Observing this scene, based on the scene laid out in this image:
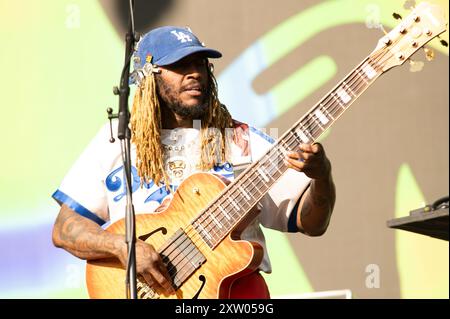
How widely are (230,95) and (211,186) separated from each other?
5.43 ft

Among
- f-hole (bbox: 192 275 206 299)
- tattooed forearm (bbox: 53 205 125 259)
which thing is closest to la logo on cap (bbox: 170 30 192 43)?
tattooed forearm (bbox: 53 205 125 259)

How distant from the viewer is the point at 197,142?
419 cm

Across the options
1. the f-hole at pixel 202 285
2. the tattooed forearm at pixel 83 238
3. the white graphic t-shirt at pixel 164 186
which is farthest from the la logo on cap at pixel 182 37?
the f-hole at pixel 202 285

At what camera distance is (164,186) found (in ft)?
13.5

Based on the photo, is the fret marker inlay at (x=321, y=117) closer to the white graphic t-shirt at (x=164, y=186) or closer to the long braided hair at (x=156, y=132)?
the white graphic t-shirt at (x=164, y=186)

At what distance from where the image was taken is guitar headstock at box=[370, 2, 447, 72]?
4191 mm

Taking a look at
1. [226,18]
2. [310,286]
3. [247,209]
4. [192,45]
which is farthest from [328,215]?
[226,18]

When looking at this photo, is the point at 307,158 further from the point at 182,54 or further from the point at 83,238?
the point at 83,238

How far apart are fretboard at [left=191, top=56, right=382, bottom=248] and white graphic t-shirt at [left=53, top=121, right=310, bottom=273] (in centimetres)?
10

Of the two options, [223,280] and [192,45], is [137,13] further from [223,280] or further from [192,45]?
[223,280]

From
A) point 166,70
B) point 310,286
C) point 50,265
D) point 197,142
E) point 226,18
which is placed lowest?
point 310,286

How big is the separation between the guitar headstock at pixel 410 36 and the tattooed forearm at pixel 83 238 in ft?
4.39

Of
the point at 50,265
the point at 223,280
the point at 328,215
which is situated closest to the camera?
the point at 223,280

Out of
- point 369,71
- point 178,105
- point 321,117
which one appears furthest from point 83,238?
point 369,71
